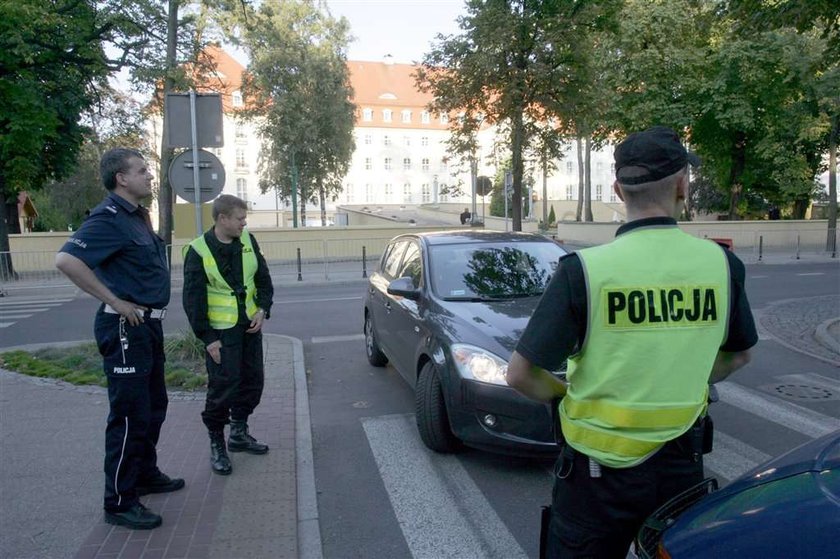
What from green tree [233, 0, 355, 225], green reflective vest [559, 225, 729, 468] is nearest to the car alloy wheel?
green reflective vest [559, 225, 729, 468]

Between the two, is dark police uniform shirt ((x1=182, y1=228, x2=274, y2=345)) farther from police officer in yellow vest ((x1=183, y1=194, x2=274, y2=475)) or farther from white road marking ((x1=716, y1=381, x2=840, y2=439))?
white road marking ((x1=716, y1=381, x2=840, y2=439))

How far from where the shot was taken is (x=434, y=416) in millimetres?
4984

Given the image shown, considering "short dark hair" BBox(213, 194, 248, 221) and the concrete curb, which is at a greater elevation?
"short dark hair" BBox(213, 194, 248, 221)

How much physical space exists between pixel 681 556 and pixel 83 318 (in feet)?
44.9

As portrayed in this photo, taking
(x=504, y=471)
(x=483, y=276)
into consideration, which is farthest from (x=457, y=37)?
(x=504, y=471)

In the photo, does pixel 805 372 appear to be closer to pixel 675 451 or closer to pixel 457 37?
pixel 675 451

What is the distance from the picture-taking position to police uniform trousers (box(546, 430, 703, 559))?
195cm

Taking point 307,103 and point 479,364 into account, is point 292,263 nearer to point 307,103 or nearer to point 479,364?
point 479,364

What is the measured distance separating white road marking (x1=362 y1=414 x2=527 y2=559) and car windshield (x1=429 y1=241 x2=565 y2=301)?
1.34 meters

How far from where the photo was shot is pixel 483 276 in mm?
5883

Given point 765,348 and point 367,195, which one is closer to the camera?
point 765,348

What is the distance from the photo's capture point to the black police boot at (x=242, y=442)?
504cm

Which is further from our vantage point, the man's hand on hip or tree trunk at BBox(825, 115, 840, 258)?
tree trunk at BBox(825, 115, 840, 258)

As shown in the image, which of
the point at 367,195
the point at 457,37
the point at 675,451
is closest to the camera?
the point at 675,451
